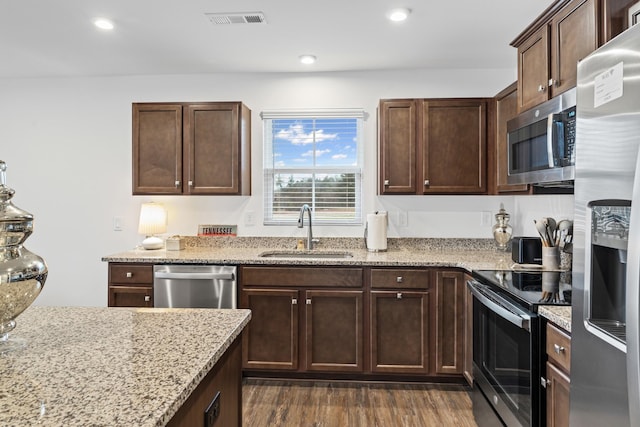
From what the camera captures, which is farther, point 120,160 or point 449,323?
point 120,160

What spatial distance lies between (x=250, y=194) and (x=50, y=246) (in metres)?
1.99

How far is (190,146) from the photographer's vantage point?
11.0 ft

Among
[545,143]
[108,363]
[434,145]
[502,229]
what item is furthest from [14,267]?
[502,229]

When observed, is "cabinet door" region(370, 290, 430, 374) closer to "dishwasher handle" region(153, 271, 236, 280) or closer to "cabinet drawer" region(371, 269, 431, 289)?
"cabinet drawer" region(371, 269, 431, 289)

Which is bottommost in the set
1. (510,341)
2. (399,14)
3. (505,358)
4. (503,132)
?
(505,358)

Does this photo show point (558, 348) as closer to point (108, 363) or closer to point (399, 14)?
point (108, 363)

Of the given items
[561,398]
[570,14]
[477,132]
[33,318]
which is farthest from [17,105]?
[561,398]

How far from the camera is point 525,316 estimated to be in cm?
175

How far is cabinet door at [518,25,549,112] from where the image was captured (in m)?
2.18

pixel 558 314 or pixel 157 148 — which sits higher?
pixel 157 148

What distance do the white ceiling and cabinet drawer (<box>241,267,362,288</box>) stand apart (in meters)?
1.65

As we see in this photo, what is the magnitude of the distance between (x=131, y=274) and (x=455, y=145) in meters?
2.66

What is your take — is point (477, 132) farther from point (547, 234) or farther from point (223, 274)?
point (223, 274)

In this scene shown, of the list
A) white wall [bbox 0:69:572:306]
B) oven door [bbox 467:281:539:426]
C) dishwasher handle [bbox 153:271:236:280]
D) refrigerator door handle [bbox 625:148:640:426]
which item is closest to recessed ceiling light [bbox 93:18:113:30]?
white wall [bbox 0:69:572:306]
